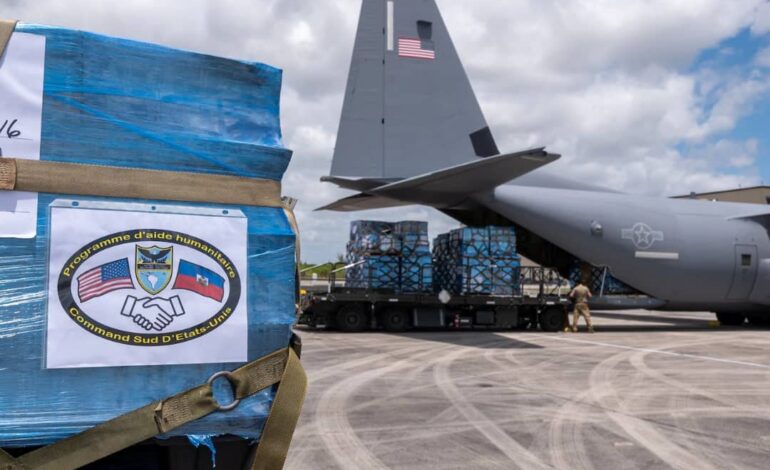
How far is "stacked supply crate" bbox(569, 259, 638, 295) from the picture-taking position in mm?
18141

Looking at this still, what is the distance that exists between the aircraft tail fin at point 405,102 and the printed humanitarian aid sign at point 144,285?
1412 cm

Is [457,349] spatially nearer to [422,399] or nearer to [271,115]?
[422,399]

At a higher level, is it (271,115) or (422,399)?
(271,115)

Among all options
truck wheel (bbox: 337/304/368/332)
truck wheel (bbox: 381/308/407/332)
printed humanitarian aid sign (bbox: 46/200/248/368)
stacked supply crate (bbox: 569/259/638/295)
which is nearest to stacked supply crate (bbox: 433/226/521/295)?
truck wheel (bbox: 381/308/407/332)

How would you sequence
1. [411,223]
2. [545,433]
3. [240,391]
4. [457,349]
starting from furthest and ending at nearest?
[411,223], [457,349], [545,433], [240,391]

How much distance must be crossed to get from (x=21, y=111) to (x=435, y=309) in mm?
15679

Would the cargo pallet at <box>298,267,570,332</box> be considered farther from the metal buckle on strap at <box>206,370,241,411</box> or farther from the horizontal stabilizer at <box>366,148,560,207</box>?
the metal buckle on strap at <box>206,370,241,411</box>

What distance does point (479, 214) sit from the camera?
18703 mm

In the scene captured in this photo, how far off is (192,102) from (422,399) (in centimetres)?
646

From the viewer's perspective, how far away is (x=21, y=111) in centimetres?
203

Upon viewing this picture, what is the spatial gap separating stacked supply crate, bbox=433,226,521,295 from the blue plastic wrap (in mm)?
14935

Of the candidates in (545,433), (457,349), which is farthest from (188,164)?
(457,349)

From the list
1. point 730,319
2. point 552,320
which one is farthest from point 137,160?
point 730,319

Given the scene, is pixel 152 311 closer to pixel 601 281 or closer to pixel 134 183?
pixel 134 183
